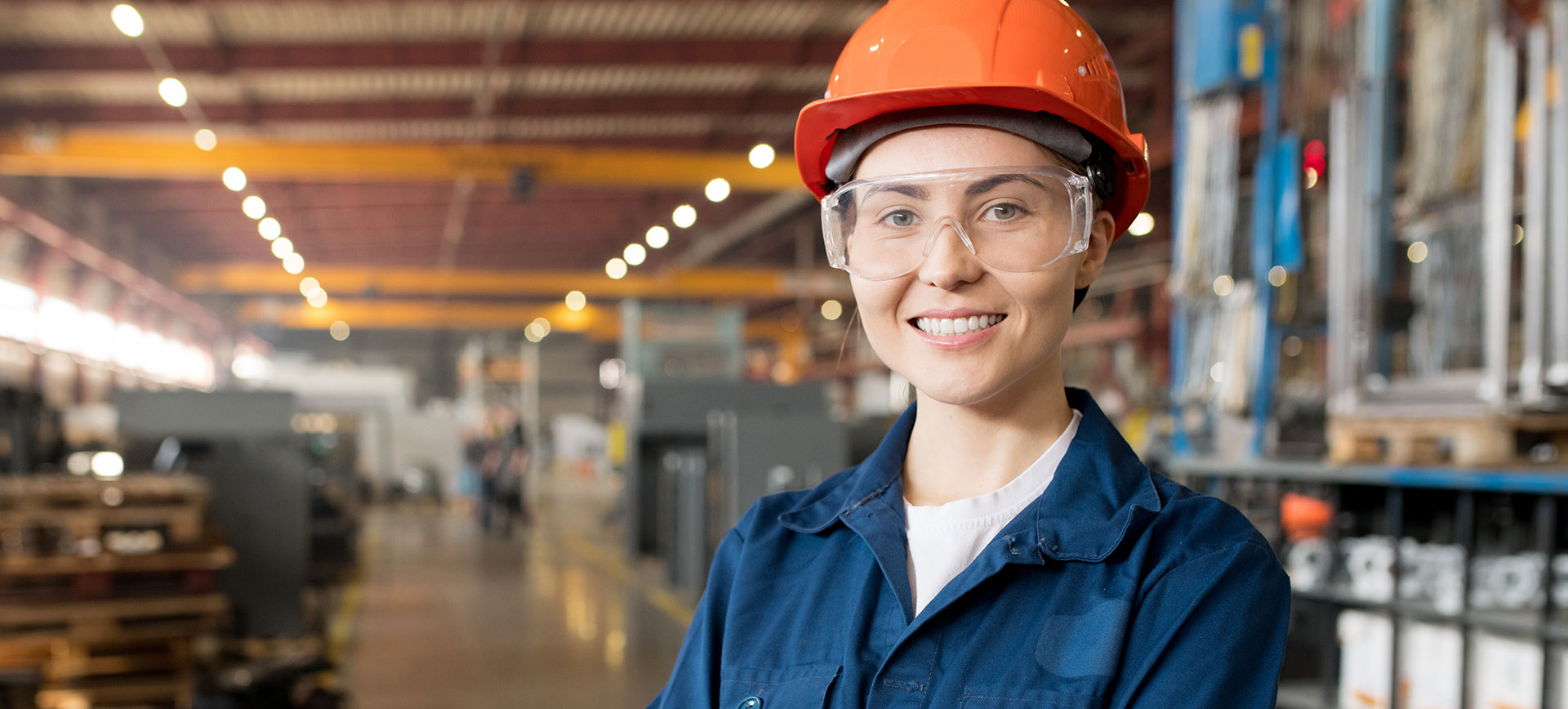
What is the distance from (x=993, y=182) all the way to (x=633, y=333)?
35.4 feet

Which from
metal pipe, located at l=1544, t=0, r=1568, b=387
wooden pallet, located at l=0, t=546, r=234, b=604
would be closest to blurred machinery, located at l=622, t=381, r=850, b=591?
wooden pallet, located at l=0, t=546, r=234, b=604

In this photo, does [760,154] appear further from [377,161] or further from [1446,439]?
[1446,439]

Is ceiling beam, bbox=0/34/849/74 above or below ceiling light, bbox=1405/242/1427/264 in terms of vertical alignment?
above

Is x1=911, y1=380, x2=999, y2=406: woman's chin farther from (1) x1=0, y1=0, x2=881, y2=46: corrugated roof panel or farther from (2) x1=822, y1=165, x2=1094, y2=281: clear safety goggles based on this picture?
(1) x1=0, y1=0, x2=881, y2=46: corrugated roof panel

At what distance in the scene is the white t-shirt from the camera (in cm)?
126

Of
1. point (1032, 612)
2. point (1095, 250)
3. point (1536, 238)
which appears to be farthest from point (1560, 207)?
point (1032, 612)

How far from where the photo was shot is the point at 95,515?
5488 mm

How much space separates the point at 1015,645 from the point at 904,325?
1.18 ft

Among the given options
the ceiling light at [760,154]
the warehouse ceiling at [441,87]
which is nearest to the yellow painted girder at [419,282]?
the warehouse ceiling at [441,87]

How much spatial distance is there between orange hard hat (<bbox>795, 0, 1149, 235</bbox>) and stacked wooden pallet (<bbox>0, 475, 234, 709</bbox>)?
5.31 m

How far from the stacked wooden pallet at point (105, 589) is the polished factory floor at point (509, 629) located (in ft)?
3.04

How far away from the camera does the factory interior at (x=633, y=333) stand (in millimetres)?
3619

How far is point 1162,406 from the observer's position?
48.6 feet

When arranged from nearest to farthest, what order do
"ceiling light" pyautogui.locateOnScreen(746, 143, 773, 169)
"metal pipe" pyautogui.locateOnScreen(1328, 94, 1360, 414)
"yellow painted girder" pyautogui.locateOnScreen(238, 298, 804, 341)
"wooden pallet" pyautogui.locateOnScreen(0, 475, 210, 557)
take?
"metal pipe" pyautogui.locateOnScreen(1328, 94, 1360, 414)
"wooden pallet" pyautogui.locateOnScreen(0, 475, 210, 557)
"ceiling light" pyautogui.locateOnScreen(746, 143, 773, 169)
"yellow painted girder" pyautogui.locateOnScreen(238, 298, 804, 341)
